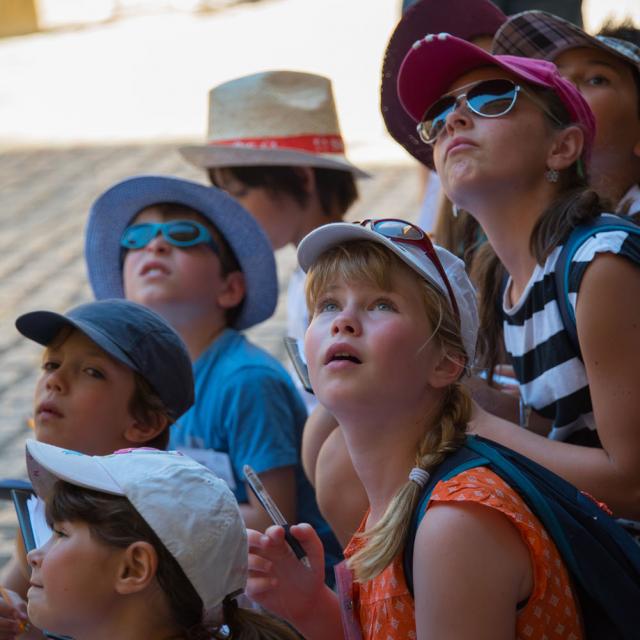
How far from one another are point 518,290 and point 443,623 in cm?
102

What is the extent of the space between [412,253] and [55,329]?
109 centimetres

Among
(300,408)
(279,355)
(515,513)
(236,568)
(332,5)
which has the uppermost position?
(515,513)

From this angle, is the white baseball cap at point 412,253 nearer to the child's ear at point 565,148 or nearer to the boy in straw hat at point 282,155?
the child's ear at point 565,148

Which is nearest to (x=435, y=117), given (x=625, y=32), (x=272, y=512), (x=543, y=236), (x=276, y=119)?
(x=543, y=236)

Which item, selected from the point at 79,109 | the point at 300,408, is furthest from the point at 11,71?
Result: the point at 300,408

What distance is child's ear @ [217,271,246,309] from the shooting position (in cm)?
360

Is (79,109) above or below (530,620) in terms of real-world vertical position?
below

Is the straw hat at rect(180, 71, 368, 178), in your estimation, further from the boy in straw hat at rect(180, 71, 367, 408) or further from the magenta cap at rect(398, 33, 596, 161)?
the magenta cap at rect(398, 33, 596, 161)

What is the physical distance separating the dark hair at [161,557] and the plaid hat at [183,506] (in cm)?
3

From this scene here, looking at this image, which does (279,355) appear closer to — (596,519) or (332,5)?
(596,519)

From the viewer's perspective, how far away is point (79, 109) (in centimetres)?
1166

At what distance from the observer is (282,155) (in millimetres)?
4047

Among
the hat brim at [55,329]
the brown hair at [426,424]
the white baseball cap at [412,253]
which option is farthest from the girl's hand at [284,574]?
the hat brim at [55,329]

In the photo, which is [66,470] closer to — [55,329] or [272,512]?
[272,512]
